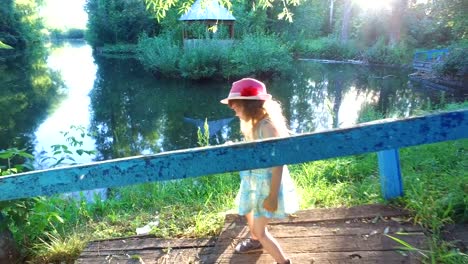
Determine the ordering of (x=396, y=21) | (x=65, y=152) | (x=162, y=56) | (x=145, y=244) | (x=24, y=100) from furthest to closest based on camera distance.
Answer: (x=396, y=21) → (x=162, y=56) → (x=24, y=100) → (x=65, y=152) → (x=145, y=244)

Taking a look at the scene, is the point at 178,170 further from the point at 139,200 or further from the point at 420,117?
the point at 139,200

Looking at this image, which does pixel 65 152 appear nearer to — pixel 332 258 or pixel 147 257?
pixel 147 257

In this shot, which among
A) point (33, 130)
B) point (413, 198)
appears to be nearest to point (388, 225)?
point (413, 198)

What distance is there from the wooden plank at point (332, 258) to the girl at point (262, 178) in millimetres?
112

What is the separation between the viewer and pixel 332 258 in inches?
85.3

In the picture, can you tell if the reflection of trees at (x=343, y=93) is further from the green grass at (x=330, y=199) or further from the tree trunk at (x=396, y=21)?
the green grass at (x=330, y=199)

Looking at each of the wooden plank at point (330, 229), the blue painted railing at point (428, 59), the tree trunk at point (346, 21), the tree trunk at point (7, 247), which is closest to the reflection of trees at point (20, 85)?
the tree trunk at point (7, 247)

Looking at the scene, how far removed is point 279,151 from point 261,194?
104 centimetres

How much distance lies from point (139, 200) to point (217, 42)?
58.5ft

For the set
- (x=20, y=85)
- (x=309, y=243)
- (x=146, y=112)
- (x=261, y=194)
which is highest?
(x=261, y=194)

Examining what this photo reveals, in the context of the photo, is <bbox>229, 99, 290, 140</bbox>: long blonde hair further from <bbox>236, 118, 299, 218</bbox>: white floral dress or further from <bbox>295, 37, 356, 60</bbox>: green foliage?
<bbox>295, 37, 356, 60</bbox>: green foliage

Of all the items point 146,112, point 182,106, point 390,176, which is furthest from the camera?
point 182,106

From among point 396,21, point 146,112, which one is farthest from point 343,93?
point 396,21

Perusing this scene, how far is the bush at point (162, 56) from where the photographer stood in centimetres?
2162
